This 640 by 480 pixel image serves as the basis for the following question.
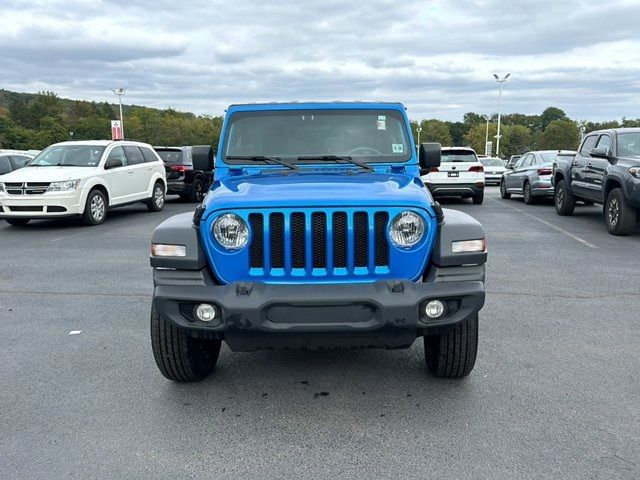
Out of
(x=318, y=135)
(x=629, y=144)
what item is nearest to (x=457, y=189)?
(x=629, y=144)

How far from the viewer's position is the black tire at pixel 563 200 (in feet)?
41.8

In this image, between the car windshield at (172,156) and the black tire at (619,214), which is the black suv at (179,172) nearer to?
the car windshield at (172,156)

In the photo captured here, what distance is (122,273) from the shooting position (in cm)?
740

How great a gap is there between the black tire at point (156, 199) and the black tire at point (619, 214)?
401 inches

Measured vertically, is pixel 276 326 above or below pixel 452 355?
above

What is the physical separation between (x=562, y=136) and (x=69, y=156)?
4485 inches

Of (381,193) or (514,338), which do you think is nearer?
(381,193)

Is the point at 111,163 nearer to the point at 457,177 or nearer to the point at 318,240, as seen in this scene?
the point at 457,177

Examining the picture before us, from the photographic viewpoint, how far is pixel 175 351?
12.0ft

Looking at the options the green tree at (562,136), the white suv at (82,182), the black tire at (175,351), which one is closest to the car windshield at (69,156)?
the white suv at (82,182)

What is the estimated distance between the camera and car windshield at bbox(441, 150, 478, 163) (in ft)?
51.0

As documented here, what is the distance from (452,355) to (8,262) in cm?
701

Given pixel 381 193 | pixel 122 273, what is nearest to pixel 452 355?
pixel 381 193

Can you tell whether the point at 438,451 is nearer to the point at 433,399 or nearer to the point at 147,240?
the point at 433,399
